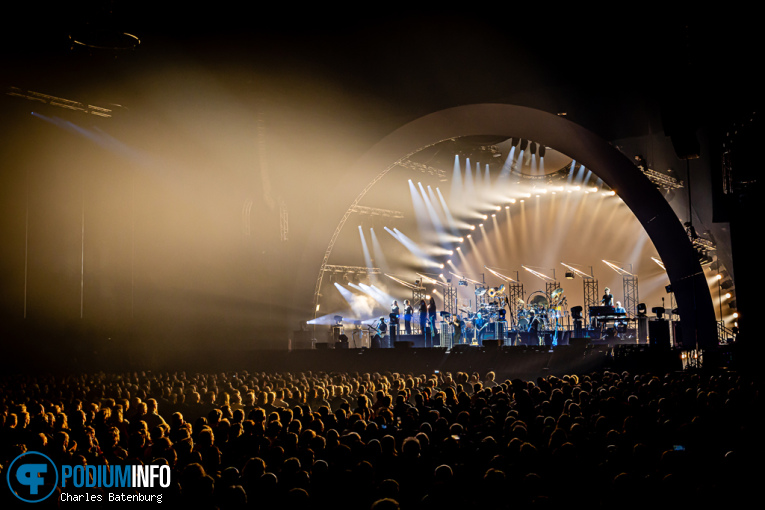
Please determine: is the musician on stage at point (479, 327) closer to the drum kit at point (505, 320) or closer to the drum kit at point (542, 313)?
the drum kit at point (505, 320)

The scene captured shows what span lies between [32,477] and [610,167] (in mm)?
13985

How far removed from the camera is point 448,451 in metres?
4.75

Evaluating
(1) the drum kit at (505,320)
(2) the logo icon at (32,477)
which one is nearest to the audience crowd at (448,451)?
(2) the logo icon at (32,477)

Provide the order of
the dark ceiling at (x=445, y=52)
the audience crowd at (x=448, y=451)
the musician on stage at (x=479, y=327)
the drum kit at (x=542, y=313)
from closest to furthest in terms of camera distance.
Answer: the audience crowd at (x=448, y=451)
the dark ceiling at (x=445, y=52)
the musician on stage at (x=479, y=327)
the drum kit at (x=542, y=313)

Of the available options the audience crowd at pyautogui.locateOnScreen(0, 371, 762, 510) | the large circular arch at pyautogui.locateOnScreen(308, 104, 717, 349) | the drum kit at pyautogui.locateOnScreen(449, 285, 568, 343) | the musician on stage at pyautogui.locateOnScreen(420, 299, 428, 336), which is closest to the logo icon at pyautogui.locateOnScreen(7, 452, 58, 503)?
the audience crowd at pyautogui.locateOnScreen(0, 371, 762, 510)

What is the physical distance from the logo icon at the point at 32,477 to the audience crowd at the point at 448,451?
0.08 m

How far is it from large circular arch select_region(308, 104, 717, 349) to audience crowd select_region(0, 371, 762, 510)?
7079 millimetres

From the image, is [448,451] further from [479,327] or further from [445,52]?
[479,327]

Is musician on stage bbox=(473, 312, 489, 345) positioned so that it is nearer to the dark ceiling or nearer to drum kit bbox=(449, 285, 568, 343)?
drum kit bbox=(449, 285, 568, 343)

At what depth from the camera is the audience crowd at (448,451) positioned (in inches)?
146

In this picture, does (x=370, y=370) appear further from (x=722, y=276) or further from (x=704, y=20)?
(x=722, y=276)

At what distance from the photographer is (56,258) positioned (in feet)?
58.6

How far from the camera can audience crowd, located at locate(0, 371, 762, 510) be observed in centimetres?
371

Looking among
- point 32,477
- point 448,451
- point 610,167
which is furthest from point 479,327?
point 32,477
